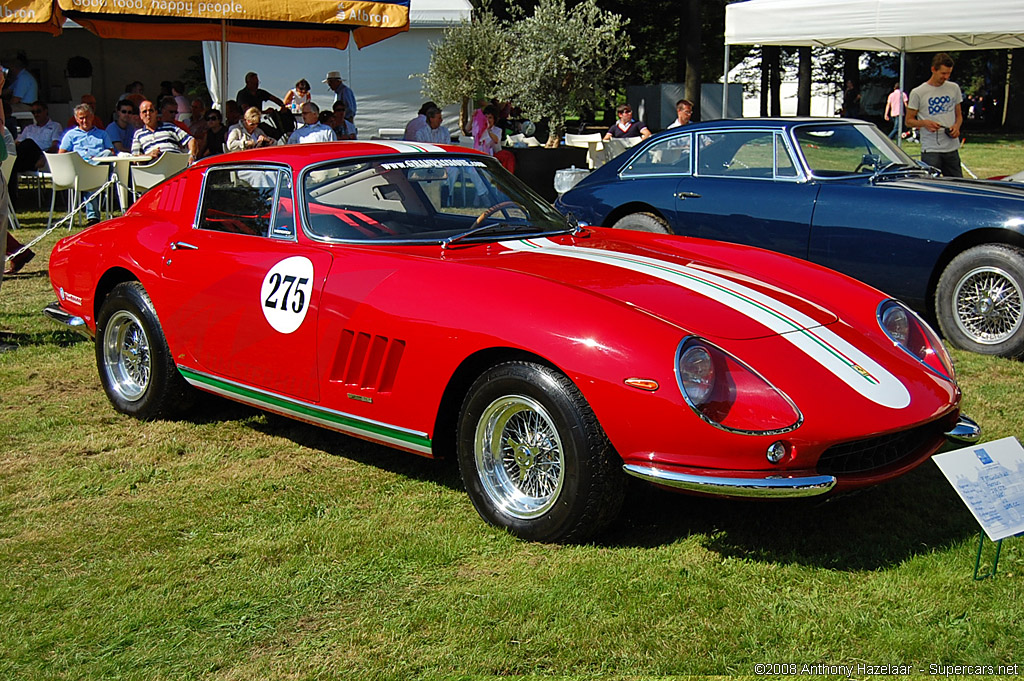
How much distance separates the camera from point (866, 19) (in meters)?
12.3

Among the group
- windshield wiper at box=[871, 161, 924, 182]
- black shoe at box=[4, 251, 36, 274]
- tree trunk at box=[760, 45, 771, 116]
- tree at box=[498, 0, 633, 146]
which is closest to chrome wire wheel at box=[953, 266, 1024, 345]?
windshield wiper at box=[871, 161, 924, 182]

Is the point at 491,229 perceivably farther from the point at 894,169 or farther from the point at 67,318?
the point at 894,169

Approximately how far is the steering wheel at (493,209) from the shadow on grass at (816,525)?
1.42 m

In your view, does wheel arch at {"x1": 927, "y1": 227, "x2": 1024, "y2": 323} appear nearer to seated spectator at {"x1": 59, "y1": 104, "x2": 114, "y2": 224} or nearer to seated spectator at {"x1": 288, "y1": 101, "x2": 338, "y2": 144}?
seated spectator at {"x1": 288, "y1": 101, "x2": 338, "y2": 144}

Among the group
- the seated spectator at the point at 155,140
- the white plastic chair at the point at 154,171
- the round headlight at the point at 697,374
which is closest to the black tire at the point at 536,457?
the round headlight at the point at 697,374

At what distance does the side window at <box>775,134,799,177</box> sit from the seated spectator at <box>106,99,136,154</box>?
9043mm

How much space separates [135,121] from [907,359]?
1183 cm

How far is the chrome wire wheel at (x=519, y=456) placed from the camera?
3.57 m

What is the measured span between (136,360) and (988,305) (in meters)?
5.05

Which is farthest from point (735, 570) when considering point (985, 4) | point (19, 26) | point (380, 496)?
point (985, 4)

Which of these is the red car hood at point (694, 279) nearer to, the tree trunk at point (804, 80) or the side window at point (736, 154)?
the side window at point (736, 154)

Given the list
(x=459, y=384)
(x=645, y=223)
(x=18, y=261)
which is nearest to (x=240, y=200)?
(x=459, y=384)

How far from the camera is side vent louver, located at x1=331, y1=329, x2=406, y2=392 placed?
391cm

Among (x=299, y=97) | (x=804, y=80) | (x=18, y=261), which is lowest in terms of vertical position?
(x=18, y=261)
